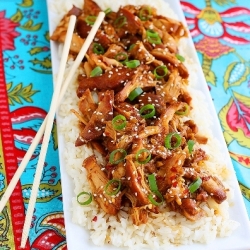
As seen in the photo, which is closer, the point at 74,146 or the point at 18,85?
the point at 74,146

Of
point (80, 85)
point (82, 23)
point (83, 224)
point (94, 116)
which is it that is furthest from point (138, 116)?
point (82, 23)

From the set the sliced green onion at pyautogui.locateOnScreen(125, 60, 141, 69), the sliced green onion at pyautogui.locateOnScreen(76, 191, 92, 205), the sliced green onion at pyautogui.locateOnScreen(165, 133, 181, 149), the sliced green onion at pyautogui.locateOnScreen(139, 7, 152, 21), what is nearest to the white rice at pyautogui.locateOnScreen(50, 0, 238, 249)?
the sliced green onion at pyautogui.locateOnScreen(76, 191, 92, 205)

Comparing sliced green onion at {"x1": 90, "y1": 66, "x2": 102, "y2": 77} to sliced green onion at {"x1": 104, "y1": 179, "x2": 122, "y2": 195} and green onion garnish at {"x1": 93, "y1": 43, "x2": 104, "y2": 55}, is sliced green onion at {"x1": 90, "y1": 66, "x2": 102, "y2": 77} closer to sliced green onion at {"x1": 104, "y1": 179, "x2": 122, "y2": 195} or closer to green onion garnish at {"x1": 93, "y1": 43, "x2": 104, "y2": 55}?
green onion garnish at {"x1": 93, "y1": 43, "x2": 104, "y2": 55}

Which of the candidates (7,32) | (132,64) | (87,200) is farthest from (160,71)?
(7,32)

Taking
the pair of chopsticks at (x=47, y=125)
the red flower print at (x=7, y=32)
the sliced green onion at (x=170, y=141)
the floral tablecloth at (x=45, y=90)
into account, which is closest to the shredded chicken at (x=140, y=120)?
the sliced green onion at (x=170, y=141)

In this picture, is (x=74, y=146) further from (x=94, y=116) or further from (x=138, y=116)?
(x=138, y=116)

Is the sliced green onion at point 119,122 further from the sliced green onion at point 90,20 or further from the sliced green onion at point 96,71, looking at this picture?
the sliced green onion at point 90,20

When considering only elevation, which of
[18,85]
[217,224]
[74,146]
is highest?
[18,85]

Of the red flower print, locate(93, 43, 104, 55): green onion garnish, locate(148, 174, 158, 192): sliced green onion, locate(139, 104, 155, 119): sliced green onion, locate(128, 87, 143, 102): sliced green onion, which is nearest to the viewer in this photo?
locate(148, 174, 158, 192): sliced green onion
